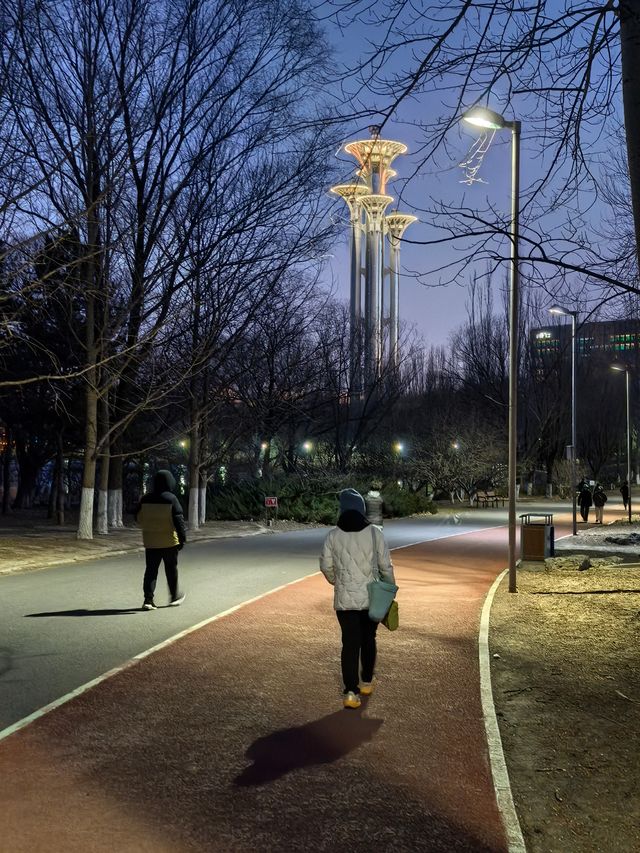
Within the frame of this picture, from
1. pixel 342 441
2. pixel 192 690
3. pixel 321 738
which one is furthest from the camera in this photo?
pixel 342 441

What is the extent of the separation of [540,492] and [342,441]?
26603mm

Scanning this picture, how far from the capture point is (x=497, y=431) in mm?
54562

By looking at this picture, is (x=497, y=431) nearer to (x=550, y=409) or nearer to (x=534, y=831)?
(x=550, y=409)

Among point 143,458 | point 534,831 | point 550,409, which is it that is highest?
point 550,409

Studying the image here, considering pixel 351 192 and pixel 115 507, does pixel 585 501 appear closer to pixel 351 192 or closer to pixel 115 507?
pixel 115 507

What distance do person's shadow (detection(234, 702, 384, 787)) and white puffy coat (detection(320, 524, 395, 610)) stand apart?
90 centimetres

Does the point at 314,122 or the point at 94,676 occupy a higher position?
the point at 314,122

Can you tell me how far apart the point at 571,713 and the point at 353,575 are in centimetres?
214

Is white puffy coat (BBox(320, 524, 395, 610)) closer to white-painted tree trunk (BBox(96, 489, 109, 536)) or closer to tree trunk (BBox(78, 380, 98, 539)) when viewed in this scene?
tree trunk (BBox(78, 380, 98, 539))

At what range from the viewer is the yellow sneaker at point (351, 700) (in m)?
6.46

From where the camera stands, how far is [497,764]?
528 centimetres

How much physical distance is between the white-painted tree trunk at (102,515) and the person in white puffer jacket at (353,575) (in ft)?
57.7

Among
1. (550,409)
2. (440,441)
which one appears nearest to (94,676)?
(440,441)

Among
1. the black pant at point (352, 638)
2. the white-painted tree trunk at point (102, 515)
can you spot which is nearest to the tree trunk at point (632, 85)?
the black pant at point (352, 638)
